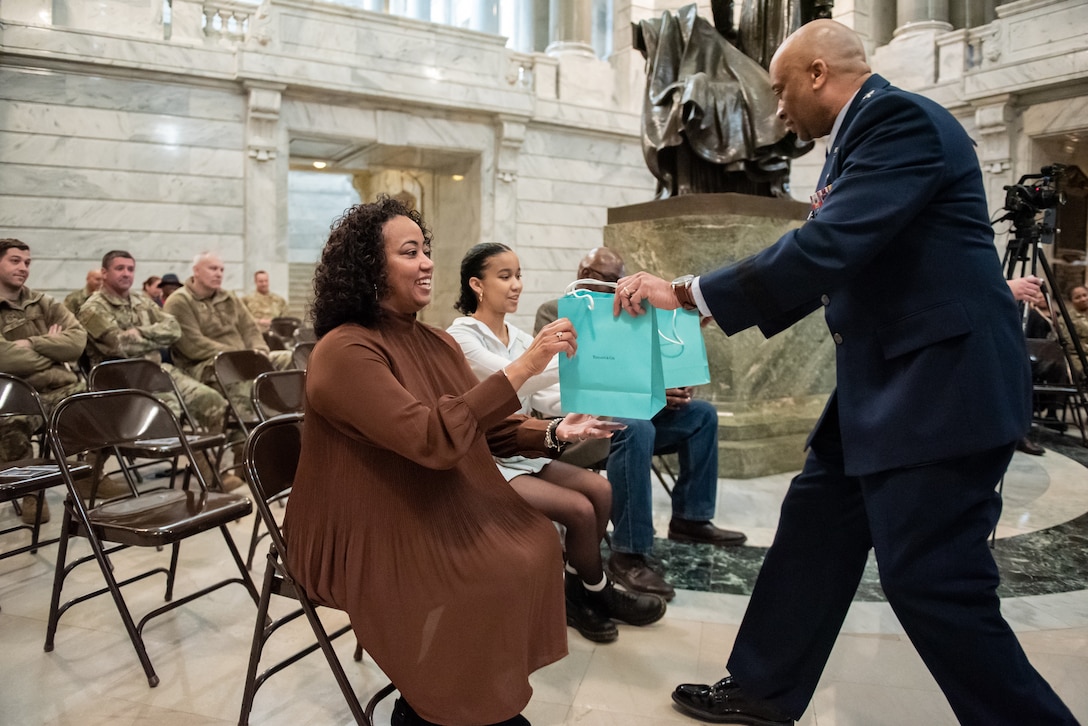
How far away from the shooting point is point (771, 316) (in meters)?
1.79

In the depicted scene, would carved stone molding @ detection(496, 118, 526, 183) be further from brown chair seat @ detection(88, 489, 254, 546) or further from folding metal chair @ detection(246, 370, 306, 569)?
brown chair seat @ detection(88, 489, 254, 546)

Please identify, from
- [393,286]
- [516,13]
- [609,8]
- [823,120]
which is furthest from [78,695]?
[516,13]

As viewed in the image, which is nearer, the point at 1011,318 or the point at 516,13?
the point at 1011,318

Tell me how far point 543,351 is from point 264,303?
8030mm

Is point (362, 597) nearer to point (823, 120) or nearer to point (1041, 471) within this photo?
point (823, 120)

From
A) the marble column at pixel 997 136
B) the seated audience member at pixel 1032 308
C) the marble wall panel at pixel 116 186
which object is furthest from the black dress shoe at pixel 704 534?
the marble column at pixel 997 136

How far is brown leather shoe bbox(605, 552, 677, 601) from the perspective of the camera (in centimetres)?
292

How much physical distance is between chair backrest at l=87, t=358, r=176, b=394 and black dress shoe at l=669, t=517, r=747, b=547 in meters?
2.79

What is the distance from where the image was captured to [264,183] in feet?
33.3

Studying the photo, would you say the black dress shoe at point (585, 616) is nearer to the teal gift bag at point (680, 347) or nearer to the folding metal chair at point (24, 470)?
the teal gift bag at point (680, 347)

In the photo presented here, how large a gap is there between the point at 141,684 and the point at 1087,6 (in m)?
12.4

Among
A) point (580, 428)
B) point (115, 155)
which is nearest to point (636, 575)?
point (580, 428)

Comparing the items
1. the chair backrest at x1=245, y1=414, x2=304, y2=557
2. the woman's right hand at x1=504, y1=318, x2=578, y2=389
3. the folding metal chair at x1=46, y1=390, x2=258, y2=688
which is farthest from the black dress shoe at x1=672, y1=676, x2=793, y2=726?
the folding metal chair at x1=46, y1=390, x2=258, y2=688

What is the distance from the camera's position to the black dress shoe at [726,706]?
6.63ft
